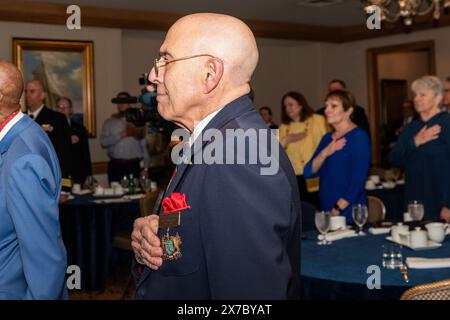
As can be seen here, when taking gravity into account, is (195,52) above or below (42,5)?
below

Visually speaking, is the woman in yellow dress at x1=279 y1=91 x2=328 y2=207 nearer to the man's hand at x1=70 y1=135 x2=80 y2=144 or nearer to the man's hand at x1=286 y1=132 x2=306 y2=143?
the man's hand at x1=286 y1=132 x2=306 y2=143

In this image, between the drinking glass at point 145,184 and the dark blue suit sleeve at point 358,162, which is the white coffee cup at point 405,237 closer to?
the dark blue suit sleeve at point 358,162

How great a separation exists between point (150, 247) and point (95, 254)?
4.17 m

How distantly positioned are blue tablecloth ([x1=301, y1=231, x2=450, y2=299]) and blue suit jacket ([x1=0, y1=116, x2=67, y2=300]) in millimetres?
1032

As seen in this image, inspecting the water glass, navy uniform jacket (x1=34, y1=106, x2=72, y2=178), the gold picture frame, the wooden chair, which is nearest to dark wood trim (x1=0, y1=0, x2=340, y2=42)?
the gold picture frame

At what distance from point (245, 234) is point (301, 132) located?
499 cm

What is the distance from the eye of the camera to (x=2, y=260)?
221 centimetres

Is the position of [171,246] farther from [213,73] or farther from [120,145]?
[120,145]

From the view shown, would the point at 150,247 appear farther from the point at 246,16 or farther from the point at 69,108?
the point at 246,16

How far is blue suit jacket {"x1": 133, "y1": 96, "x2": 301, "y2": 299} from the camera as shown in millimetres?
1376

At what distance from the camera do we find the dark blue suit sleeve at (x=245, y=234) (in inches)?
54.1

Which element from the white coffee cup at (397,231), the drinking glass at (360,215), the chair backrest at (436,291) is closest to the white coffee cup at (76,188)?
the drinking glass at (360,215)
